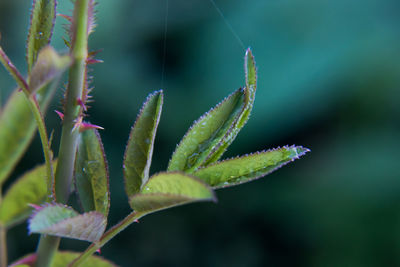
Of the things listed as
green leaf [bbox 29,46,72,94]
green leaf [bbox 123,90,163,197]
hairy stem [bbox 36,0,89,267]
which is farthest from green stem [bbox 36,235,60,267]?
green leaf [bbox 29,46,72,94]

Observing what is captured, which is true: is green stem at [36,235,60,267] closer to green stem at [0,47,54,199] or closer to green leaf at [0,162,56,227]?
green stem at [0,47,54,199]

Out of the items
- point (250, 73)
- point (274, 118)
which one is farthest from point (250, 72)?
point (274, 118)

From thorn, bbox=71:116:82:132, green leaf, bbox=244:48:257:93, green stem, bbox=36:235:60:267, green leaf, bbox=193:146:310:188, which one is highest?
green leaf, bbox=244:48:257:93

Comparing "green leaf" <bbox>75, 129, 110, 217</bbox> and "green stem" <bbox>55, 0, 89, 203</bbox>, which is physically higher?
"green stem" <bbox>55, 0, 89, 203</bbox>

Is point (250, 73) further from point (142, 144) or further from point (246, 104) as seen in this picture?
point (142, 144)

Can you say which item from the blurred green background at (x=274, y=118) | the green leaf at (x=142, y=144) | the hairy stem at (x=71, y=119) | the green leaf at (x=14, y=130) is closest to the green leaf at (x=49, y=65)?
the hairy stem at (x=71, y=119)

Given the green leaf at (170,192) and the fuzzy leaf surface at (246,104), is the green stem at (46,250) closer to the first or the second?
the green leaf at (170,192)
